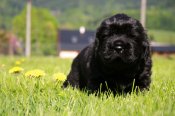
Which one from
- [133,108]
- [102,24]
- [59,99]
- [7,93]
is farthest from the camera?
[102,24]

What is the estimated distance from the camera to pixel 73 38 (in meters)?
86.4

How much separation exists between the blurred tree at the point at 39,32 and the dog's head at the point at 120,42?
75.9m

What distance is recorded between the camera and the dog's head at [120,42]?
12.3ft

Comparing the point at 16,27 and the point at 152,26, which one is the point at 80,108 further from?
the point at 152,26

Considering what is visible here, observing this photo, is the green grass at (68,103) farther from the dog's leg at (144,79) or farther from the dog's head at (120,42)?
the dog's head at (120,42)

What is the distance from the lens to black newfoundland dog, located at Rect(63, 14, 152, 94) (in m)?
3.76

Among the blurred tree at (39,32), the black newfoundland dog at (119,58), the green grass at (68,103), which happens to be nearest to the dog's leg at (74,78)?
the black newfoundland dog at (119,58)

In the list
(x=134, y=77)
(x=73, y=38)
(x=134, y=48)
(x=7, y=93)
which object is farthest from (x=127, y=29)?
(x=73, y=38)

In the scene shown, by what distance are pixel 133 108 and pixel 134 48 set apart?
1026 mm

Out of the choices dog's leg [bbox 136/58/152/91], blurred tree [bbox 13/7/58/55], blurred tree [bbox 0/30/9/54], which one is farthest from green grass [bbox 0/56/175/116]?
blurred tree [bbox 13/7/58/55]

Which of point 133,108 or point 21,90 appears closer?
point 133,108

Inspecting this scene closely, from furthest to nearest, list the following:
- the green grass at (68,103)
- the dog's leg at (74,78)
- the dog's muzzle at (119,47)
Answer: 1. the dog's leg at (74,78)
2. the dog's muzzle at (119,47)
3. the green grass at (68,103)

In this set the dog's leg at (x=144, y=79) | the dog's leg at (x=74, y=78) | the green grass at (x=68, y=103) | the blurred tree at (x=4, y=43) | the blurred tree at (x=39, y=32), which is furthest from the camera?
the blurred tree at (x=39, y=32)

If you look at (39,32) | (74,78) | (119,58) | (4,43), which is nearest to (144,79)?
(119,58)
